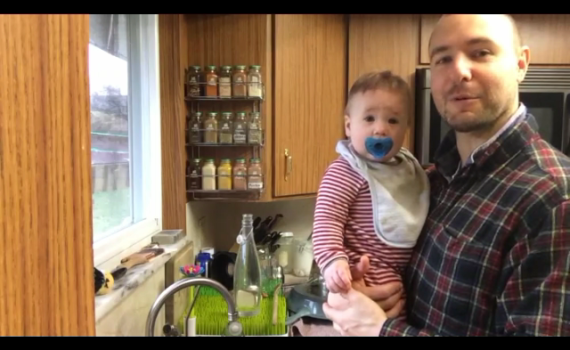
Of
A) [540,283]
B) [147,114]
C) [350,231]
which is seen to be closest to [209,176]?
[147,114]

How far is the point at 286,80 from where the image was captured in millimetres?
1893


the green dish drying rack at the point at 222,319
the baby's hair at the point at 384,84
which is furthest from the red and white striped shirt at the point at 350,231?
the green dish drying rack at the point at 222,319

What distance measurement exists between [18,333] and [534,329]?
58 cm

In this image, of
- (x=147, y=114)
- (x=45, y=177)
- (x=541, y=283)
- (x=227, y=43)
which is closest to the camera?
(x=45, y=177)

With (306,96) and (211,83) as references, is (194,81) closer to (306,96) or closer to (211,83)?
(211,83)

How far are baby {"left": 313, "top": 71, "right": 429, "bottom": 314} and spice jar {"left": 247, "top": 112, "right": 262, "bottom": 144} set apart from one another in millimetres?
899

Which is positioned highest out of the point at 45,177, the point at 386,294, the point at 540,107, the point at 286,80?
the point at 286,80

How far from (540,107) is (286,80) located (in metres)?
1.13

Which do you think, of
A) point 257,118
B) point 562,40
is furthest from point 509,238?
point 562,40

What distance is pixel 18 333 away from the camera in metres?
0.32

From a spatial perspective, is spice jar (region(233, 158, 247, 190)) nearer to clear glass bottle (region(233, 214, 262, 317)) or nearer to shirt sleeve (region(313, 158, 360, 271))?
clear glass bottle (region(233, 214, 262, 317))

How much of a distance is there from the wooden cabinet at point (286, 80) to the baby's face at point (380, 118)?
989 mm

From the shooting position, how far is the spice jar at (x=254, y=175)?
5.76ft

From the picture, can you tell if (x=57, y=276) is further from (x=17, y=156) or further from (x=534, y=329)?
(x=534, y=329)
